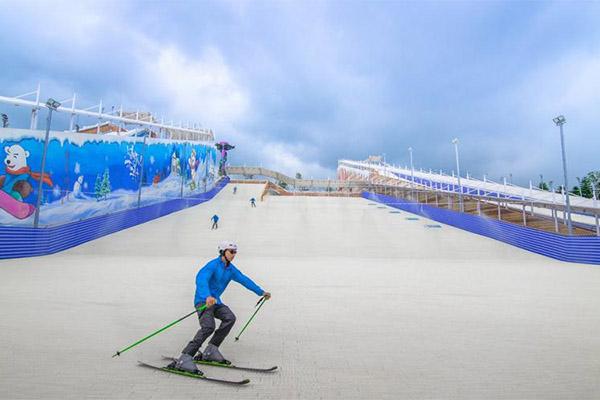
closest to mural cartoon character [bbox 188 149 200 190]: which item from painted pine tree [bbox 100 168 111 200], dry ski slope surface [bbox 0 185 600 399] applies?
painted pine tree [bbox 100 168 111 200]

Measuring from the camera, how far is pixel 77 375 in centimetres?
328

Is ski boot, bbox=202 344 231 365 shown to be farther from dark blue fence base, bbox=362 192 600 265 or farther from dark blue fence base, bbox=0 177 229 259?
dark blue fence base, bbox=362 192 600 265

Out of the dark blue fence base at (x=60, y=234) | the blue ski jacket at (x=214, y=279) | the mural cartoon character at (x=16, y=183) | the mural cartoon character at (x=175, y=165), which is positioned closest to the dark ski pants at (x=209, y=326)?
the blue ski jacket at (x=214, y=279)

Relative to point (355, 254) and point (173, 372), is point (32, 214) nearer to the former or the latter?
point (355, 254)

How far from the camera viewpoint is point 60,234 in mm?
12656

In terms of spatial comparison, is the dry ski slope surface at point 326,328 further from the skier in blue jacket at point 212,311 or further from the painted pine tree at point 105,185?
the painted pine tree at point 105,185

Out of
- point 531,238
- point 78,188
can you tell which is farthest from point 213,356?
point 78,188

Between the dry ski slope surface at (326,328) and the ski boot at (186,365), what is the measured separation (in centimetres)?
11

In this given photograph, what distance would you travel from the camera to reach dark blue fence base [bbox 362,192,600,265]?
12.2 meters

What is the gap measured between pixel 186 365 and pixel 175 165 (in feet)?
91.0

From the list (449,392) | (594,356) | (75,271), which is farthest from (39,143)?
(594,356)

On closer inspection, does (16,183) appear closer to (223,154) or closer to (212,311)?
(212,311)

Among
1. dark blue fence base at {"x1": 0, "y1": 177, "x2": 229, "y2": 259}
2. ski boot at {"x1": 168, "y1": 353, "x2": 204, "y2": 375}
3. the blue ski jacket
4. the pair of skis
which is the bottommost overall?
the pair of skis

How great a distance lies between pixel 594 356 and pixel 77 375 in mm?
5868
